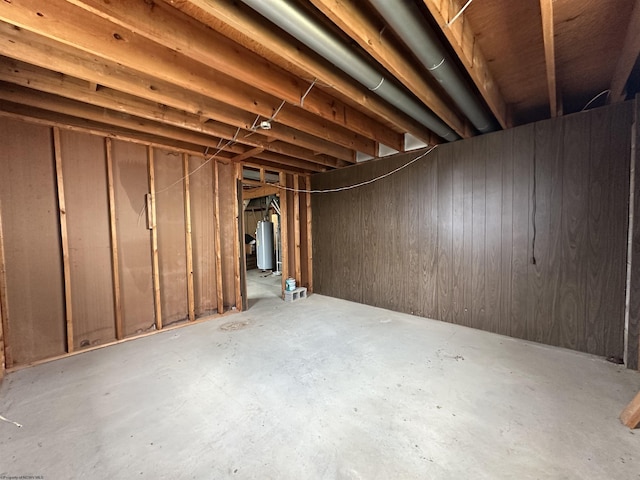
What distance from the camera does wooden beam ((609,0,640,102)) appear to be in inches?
54.2

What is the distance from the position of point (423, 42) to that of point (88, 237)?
11.8ft

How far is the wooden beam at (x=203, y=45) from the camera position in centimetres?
128

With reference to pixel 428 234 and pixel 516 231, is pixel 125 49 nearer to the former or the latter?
pixel 428 234

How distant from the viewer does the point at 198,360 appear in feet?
7.86

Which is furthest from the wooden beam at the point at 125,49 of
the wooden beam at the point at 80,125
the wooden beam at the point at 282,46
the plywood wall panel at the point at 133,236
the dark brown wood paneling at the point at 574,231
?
the dark brown wood paneling at the point at 574,231

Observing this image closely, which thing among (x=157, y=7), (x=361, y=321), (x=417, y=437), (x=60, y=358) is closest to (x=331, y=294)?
(x=361, y=321)

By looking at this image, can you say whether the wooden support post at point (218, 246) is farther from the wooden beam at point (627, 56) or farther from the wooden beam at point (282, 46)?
the wooden beam at point (627, 56)

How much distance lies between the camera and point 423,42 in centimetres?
147

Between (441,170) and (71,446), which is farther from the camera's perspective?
(441,170)

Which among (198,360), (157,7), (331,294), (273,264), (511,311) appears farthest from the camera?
(273,264)

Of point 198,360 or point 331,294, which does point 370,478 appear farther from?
point 331,294

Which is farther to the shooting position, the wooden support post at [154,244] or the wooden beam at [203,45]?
the wooden support post at [154,244]

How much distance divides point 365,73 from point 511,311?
9.47ft

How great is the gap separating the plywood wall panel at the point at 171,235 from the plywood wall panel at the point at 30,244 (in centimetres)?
93
